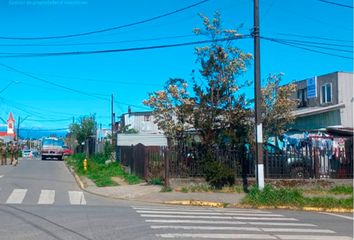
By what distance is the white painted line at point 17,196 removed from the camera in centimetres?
1637

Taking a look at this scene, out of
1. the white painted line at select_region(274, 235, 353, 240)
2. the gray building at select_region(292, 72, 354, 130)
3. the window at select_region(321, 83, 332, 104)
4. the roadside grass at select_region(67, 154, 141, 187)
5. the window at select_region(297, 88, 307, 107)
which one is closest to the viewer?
the white painted line at select_region(274, 235, 353, 240)

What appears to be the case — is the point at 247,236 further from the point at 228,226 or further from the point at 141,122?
the point at 141,122

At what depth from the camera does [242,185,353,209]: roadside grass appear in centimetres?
1744

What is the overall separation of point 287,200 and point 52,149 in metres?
46.8

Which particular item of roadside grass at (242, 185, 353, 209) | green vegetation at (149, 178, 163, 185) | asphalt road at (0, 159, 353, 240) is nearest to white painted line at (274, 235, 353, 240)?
asphalt road at (0, 159, 353, 240)

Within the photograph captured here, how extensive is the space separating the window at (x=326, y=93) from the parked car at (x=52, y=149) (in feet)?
113

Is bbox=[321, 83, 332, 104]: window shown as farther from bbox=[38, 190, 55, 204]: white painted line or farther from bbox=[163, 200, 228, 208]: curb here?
bbox=[38, 190, 55, 204]: white painted line

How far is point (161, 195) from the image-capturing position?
1909 cm

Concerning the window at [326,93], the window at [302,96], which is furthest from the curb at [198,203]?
the window at [302,96]

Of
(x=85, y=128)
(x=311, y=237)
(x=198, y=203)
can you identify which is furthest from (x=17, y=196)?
(x=85, y=128)

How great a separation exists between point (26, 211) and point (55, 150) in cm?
4848

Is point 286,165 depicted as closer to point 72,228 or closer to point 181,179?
point 181,179

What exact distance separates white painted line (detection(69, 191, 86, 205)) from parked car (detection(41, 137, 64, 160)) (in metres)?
41.7

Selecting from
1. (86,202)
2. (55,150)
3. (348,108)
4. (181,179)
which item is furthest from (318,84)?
(55,150)
